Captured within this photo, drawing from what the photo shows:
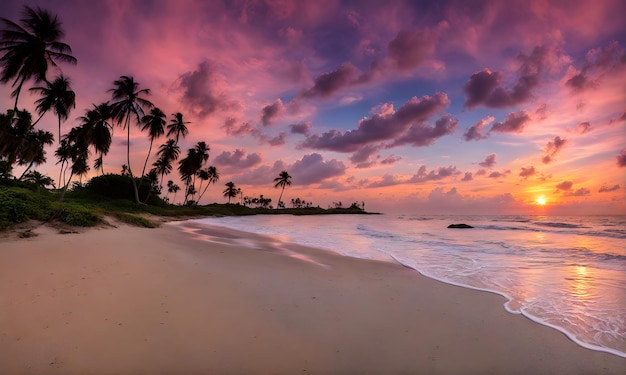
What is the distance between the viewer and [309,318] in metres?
4.01

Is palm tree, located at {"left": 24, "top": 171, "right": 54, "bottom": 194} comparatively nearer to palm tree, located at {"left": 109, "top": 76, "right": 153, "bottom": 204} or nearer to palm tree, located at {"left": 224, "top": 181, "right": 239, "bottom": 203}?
palm tree, located at {"left": 109, "top": 76, "right": 153, "bottom": 204}

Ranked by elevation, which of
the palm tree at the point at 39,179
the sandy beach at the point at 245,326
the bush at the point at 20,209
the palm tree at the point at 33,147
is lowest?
the sandy beach at the point at 245,326

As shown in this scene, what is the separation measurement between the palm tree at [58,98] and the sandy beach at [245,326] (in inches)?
1263

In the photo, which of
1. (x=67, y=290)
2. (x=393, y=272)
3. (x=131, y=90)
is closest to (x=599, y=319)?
(x=393, y=272)

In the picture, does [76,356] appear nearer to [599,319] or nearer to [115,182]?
[599,319]

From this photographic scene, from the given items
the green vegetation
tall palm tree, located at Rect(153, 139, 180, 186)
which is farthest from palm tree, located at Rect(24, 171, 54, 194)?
tall palm tree, located at Rect(153, 139, 180, 186)

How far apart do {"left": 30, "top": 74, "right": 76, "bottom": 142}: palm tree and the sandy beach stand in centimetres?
3208

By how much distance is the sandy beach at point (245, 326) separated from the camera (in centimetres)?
292

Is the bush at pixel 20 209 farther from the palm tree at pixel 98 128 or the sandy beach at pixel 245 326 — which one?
the palm tree at pixel 98 128

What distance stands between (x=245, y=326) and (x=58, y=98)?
38.1m

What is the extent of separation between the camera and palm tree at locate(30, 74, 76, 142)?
29.4 m

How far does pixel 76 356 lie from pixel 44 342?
1.67 feet

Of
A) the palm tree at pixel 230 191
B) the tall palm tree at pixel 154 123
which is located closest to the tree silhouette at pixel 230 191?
the palm tree at pixel 230 191

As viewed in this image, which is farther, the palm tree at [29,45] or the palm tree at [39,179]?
the palm tree at [39,179]
